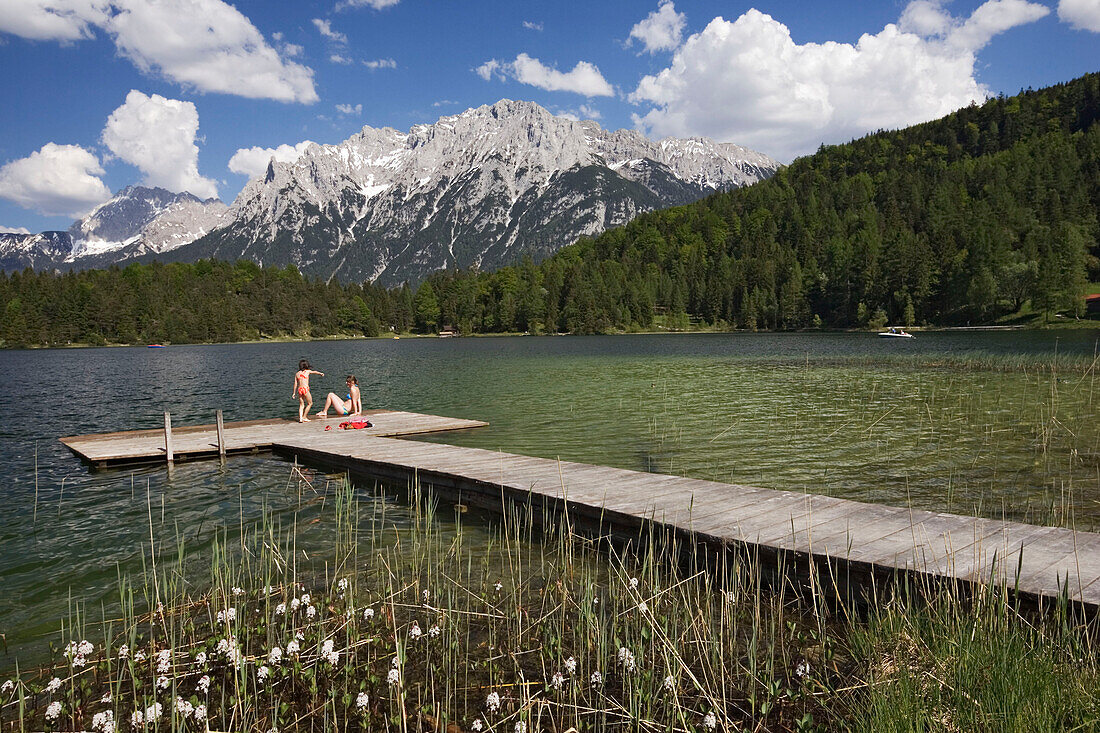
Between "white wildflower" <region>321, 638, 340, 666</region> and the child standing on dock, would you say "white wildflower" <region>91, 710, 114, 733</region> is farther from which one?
the child standing on dock

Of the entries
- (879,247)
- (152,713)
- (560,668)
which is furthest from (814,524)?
(879,247)

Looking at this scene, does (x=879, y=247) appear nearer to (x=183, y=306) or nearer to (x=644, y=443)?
(x=644, y=443)

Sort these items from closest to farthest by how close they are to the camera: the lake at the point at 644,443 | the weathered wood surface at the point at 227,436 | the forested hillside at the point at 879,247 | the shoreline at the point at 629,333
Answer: the lake at the point at 644,443
the weathered wood surface at the point at 227,436
the shoreline at the point at 629,333
the forested hillside at the point at 879,247

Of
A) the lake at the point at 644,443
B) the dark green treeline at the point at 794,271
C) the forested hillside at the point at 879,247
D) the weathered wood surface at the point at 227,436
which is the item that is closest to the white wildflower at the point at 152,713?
the lake at the point at 644,443

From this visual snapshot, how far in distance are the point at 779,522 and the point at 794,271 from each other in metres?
148

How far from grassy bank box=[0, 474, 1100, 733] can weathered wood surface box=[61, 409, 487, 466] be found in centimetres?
1100

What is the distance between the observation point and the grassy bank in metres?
4.43

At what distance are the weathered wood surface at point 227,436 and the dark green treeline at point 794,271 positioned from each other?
103 metres

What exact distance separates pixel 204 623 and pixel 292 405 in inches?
1043

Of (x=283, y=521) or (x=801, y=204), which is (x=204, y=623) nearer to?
(x=283, y=521)

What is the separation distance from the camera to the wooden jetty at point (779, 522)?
665cm

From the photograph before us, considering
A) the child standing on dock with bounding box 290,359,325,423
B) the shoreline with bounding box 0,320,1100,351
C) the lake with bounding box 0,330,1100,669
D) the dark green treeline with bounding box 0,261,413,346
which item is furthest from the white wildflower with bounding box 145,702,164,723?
the dark green treeline with bounding box 0,261,413,346

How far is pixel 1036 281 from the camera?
3681 inches

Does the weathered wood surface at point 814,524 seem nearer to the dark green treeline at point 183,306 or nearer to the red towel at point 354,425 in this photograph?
the red towel at point 354,425
